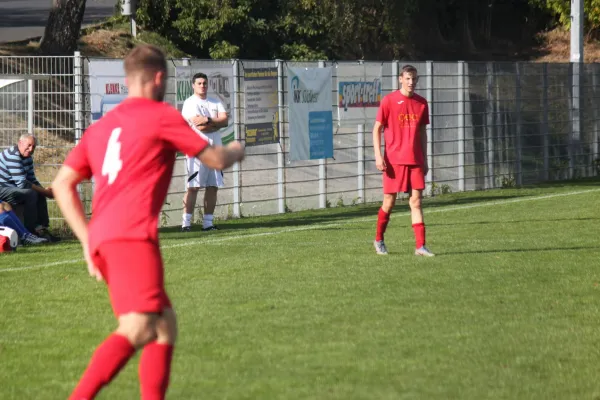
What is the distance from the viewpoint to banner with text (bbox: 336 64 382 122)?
2083 cm

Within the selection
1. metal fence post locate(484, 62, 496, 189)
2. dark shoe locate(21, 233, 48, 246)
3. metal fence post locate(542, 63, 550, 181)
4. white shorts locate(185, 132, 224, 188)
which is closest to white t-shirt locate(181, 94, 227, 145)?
white shorts locate(185, 132, 224, 188)

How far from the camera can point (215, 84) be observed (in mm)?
18203

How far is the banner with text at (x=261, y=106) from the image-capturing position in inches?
737

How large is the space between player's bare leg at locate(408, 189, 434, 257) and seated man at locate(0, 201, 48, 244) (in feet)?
15.8

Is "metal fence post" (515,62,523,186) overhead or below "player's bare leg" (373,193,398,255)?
overhead

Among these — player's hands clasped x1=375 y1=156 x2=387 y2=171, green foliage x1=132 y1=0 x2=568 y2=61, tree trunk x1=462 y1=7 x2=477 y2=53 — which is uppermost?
tree trunk x1=462 y1=7 x2=477 y2=53

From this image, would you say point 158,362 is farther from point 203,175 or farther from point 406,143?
point 203,175

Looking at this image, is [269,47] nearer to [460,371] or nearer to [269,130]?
[269,130]

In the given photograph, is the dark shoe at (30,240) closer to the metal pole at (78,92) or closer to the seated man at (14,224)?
the seated man at (14,224)

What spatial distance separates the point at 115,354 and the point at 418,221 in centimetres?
760

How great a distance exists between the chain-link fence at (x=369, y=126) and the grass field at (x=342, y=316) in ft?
9.45

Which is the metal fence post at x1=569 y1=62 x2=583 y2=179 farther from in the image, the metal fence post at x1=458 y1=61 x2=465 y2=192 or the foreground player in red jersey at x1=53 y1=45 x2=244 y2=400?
the foreground player in red jersey at x1=53 y1=45 x2=244 y2=400

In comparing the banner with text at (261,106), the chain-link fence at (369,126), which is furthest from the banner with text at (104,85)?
the banner with text at (261,106)

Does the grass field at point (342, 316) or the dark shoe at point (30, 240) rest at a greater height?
the dark shoe at point (30, 240)
